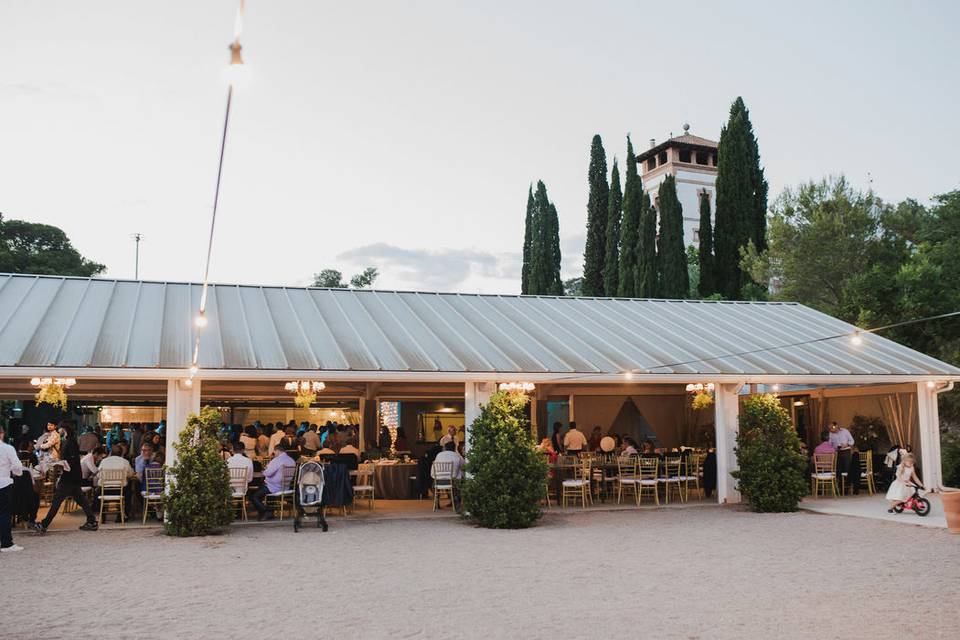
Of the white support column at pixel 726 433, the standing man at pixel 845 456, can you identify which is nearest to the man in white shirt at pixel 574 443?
the white support column at pixel 726 433

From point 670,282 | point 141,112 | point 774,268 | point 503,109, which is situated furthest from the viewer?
point 670,282

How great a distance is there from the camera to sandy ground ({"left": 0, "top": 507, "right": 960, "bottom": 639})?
5.73 metres

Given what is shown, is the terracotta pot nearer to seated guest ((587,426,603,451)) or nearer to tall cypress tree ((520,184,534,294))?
seated guest ((587,426,603,451))

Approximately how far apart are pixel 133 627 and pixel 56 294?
363 inches

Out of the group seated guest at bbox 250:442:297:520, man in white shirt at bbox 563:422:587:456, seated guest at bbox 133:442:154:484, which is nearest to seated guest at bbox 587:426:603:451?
man in white shirt at bbox 563:422:587:456

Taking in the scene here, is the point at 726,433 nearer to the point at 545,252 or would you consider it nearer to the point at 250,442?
the point at 250,442

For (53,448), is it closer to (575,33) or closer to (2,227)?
(575,33)

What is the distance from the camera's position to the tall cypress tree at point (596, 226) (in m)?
37.3

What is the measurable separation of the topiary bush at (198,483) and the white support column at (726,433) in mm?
7564

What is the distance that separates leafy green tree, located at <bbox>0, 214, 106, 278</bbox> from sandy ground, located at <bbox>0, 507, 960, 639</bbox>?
28741 mm

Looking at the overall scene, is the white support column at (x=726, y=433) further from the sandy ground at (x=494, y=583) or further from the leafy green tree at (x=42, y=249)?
the leafy green tree at (x=42, y=249)

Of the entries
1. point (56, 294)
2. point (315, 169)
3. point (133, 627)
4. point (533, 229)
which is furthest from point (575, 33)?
point (533, 229)

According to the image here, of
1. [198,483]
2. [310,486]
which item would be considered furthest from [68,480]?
[310,486]

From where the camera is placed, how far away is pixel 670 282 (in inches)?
1316
